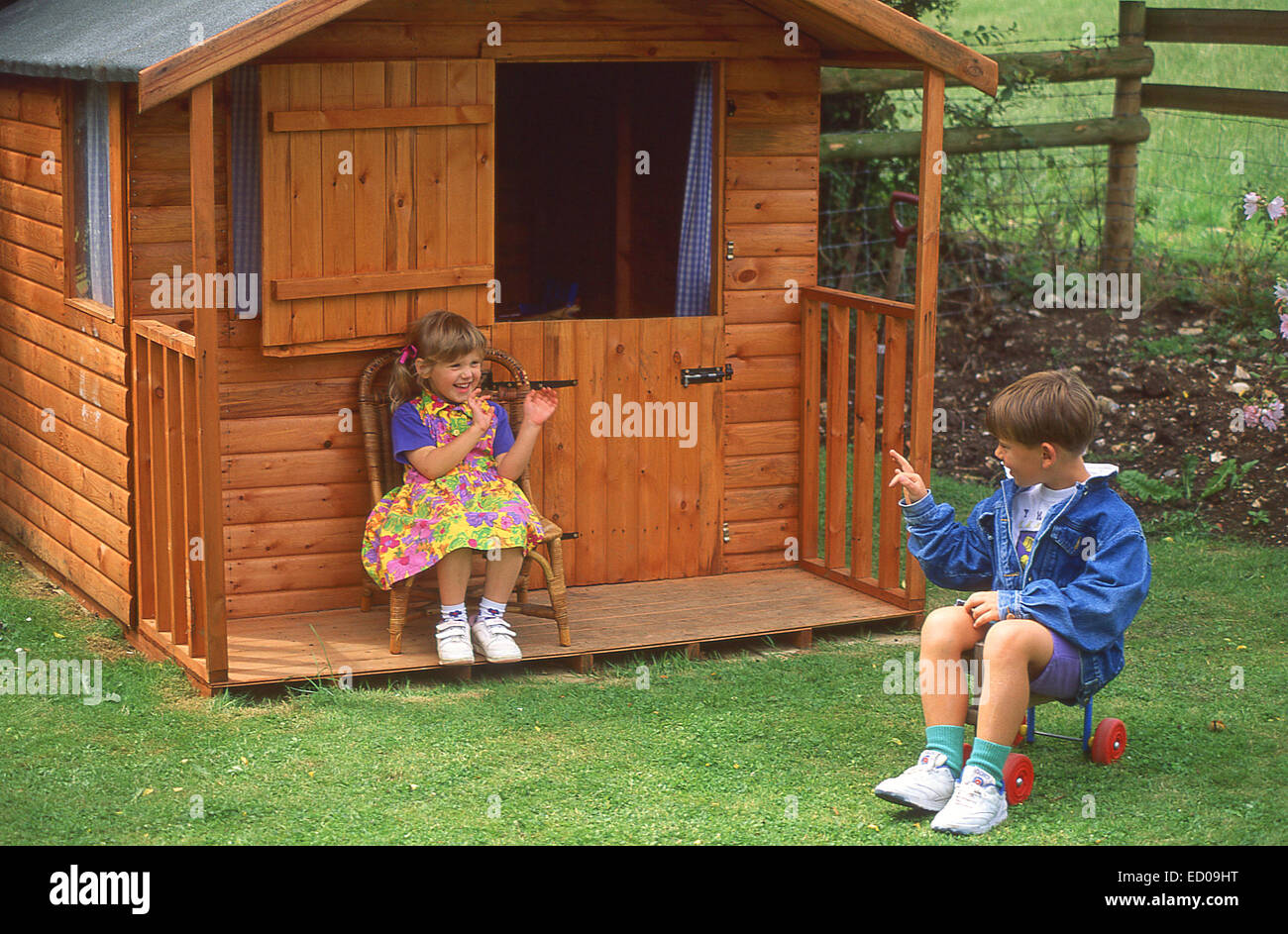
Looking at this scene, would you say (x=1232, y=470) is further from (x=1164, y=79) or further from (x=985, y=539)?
(x=1164, y=79)

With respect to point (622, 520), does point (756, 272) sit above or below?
above

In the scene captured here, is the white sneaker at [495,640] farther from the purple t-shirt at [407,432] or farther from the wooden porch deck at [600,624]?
the purple t-shirt at [407,432]

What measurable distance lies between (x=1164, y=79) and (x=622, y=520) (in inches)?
405

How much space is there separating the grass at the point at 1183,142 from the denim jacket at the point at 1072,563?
6.40 m

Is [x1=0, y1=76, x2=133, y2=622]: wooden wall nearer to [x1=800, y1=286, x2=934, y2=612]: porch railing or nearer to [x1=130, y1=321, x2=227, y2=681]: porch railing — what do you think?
[x1=130, y1=321, x2=227, y2=681]: porch railing

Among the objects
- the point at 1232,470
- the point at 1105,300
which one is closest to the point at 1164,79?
the point at 1105,300

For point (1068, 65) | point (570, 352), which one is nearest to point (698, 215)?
point (570, 352)

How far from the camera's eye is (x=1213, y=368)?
9773 millimetres

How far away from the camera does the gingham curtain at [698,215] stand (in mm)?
6980

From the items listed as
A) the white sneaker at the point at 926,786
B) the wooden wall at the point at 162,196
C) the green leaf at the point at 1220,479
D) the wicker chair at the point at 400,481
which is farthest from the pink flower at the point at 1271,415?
the wooden wall at the point at 162,196

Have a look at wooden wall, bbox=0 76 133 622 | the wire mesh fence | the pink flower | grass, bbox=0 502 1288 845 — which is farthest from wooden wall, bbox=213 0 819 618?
the wire mesh fence

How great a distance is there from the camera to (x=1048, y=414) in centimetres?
470

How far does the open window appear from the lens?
7.14m
